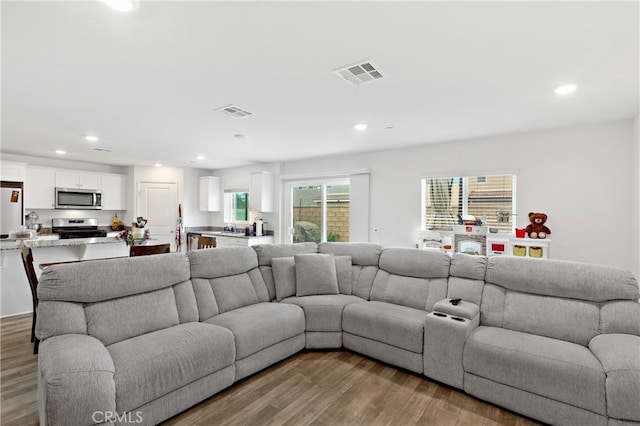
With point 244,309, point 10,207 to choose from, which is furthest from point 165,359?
point 10,207

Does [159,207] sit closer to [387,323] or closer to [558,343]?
[387,323]

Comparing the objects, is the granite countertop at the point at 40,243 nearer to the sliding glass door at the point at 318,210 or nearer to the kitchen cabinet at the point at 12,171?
the kitchen cabinet at the point at 12,171

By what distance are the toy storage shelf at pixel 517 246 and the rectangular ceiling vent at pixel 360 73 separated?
2778mm

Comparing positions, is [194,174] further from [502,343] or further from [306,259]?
[502,343]

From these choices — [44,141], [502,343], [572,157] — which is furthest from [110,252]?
[572,157]

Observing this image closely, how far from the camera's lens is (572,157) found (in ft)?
12.3

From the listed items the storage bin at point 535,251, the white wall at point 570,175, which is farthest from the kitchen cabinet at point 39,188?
the storage bin at point 535,251

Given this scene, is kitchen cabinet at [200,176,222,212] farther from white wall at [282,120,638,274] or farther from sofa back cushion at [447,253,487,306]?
sofa back cushion at [447,253,487,306]

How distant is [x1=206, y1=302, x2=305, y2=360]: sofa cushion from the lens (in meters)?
2.52

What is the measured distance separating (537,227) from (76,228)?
838cm

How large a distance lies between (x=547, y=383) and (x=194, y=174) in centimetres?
768

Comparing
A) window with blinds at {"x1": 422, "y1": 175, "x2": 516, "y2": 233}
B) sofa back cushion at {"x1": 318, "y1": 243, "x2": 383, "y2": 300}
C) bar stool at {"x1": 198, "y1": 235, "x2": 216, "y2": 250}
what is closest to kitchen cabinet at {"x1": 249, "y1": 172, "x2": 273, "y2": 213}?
bar stool at {"x1": 198, "y1": 235, "x2": 216, "y2": 250}

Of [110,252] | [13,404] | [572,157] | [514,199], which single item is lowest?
[13,404]

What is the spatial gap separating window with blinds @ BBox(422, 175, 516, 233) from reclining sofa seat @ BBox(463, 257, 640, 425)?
1.68 meters
